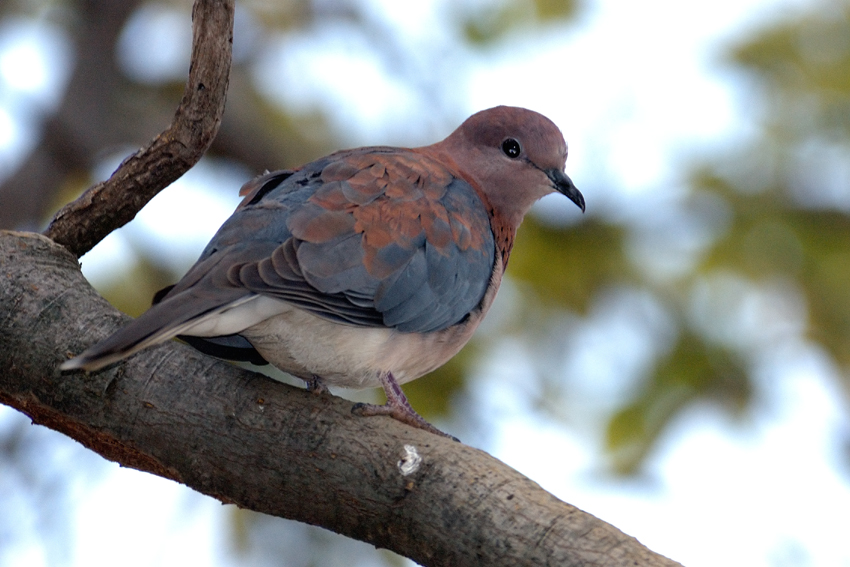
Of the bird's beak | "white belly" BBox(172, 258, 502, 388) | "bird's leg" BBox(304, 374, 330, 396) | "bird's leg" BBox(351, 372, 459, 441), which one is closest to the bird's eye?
the bird's beak

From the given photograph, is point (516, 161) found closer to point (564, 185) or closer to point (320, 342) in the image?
point (564, 185)

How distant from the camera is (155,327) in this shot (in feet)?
7.64

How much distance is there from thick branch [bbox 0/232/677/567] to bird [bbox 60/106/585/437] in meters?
0.15

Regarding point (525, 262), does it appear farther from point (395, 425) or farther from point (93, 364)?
point (93, 364)

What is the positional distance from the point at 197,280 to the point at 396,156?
3.44 ft

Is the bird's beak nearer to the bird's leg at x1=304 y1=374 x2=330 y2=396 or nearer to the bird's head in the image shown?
the bird's head

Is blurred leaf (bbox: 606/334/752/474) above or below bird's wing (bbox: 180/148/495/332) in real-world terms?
above

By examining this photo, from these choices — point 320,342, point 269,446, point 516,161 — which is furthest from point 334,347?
point 516,161

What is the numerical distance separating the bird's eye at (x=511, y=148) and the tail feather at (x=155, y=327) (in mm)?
1772

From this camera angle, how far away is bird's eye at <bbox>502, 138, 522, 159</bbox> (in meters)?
4.07

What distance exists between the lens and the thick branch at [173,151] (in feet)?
8.79

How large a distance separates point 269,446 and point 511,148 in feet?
6.50

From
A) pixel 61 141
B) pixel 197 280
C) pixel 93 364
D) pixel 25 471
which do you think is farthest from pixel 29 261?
pixel 61 141

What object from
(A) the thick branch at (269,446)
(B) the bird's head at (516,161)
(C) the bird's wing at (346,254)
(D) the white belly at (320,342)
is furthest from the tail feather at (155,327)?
(B) the bird's head at (516,161)
